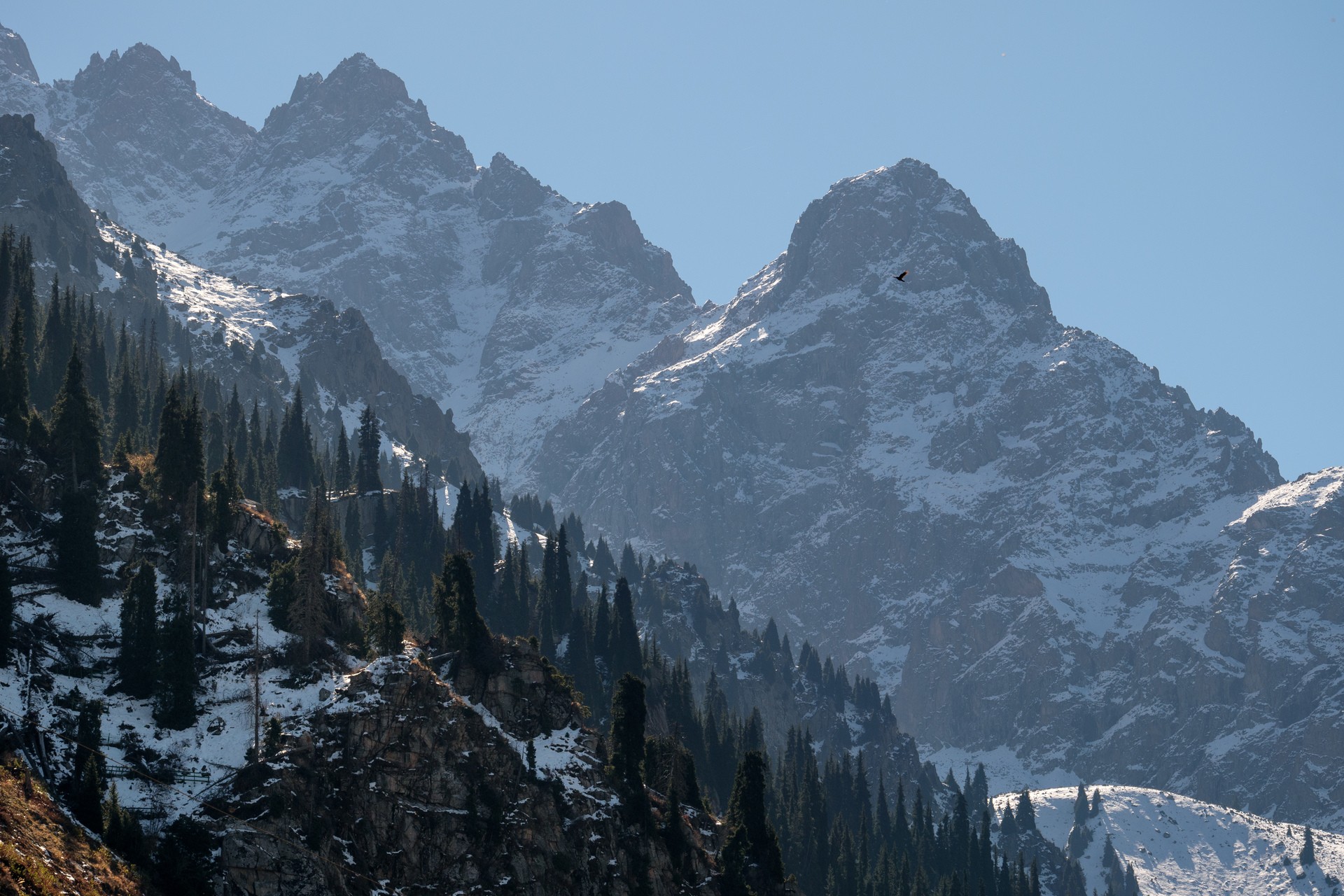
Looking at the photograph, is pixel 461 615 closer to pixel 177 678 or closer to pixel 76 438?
pixel 177 678

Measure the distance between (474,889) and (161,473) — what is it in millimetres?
47583

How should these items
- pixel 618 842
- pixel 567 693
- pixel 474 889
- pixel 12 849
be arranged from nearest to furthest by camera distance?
pixel 12 849, pixel 474 889, pixel 618 842, pixel 567 693

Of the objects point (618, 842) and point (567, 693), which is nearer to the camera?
point (618, 842)

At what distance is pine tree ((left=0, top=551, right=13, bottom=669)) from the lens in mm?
121125

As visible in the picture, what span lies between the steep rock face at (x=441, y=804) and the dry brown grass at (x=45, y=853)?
1158 centimetres

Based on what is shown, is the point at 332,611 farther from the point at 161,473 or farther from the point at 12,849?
the point at 12,849

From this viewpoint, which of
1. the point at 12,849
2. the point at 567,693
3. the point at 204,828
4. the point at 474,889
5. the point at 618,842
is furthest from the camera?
the point at 567,693

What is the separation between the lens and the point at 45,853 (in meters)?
97.3

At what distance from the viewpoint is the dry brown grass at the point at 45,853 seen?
300 ft

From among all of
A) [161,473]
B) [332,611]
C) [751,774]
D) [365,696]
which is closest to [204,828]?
[365,696]

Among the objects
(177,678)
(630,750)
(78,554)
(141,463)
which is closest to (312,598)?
(177,678)

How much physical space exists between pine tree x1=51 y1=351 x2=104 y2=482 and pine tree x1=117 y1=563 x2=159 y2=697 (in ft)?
54.8

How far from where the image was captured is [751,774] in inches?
6216

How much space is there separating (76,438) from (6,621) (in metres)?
30.6
